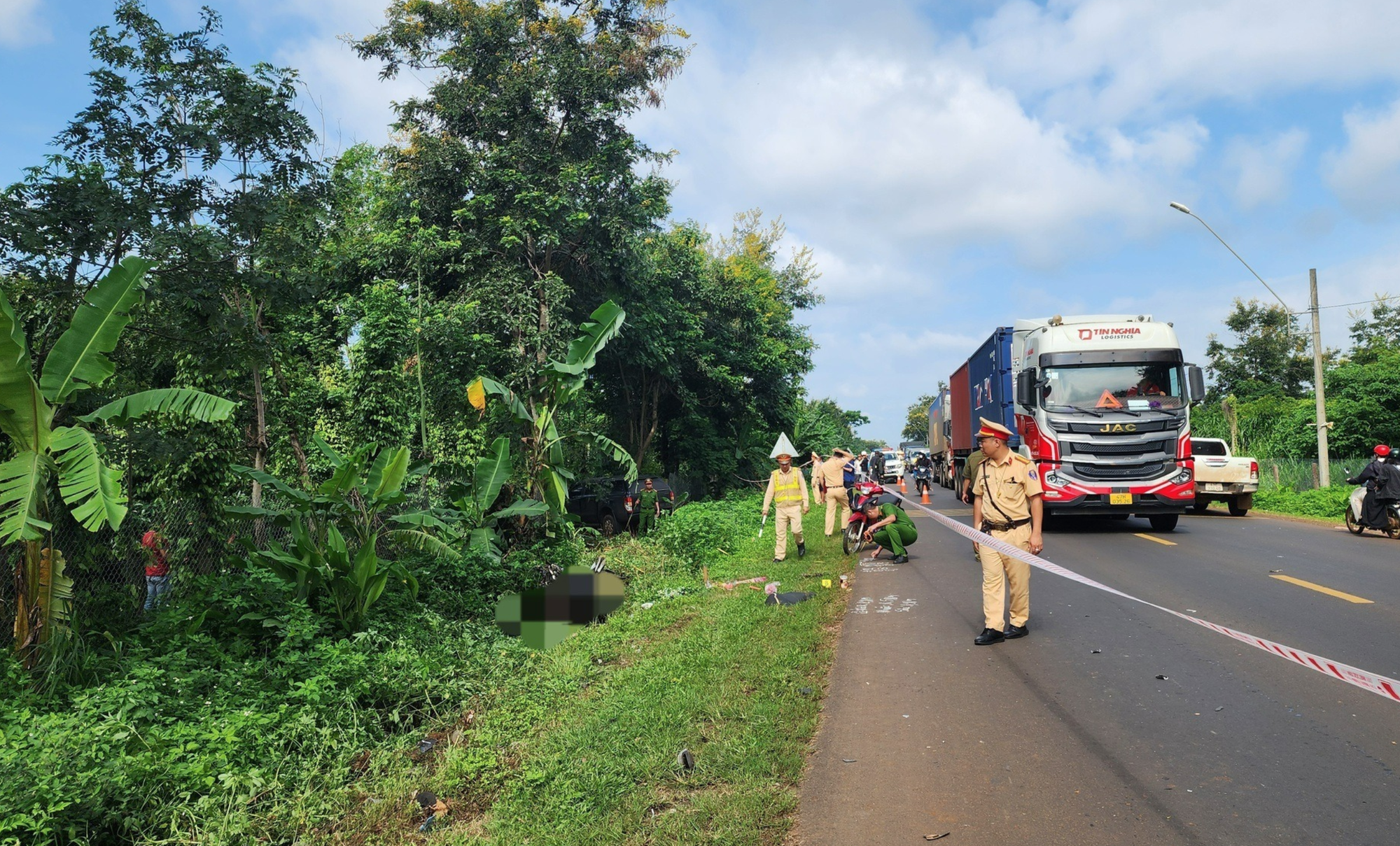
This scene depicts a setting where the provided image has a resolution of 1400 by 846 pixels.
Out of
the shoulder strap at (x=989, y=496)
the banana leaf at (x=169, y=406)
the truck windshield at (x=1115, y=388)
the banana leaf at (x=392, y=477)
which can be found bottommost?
the shoulder strap at (x=989, y=496)

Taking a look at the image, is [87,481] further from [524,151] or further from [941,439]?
[941,439]

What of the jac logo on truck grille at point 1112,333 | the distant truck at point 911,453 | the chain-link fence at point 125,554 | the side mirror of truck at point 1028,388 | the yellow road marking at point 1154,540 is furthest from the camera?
the distant truck at point 911,453

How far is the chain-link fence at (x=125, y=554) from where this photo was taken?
21.9 feet

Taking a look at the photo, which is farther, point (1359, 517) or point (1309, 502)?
point (1309, 502)

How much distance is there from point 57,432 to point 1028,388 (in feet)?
45.5

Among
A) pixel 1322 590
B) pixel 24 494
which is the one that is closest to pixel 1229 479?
pixel 1322 590

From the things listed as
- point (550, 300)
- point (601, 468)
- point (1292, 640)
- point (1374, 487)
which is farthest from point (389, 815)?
point (601, 468)

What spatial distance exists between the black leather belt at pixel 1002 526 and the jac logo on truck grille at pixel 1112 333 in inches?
370

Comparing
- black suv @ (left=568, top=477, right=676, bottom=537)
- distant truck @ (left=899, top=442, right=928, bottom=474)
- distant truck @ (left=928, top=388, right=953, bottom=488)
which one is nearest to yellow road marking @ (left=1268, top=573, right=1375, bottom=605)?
black suv @ (left=568, top=477, right=676, bottom=537)

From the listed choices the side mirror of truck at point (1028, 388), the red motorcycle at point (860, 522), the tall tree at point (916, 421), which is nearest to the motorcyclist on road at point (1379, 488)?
the side mirror of truck at point (1028, 388)

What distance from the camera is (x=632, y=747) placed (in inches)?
195

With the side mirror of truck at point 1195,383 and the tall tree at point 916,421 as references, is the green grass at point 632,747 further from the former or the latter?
the tall tree at point 916,421

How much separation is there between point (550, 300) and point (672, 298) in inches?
328

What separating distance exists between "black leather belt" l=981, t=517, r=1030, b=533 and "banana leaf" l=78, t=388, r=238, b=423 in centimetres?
619
